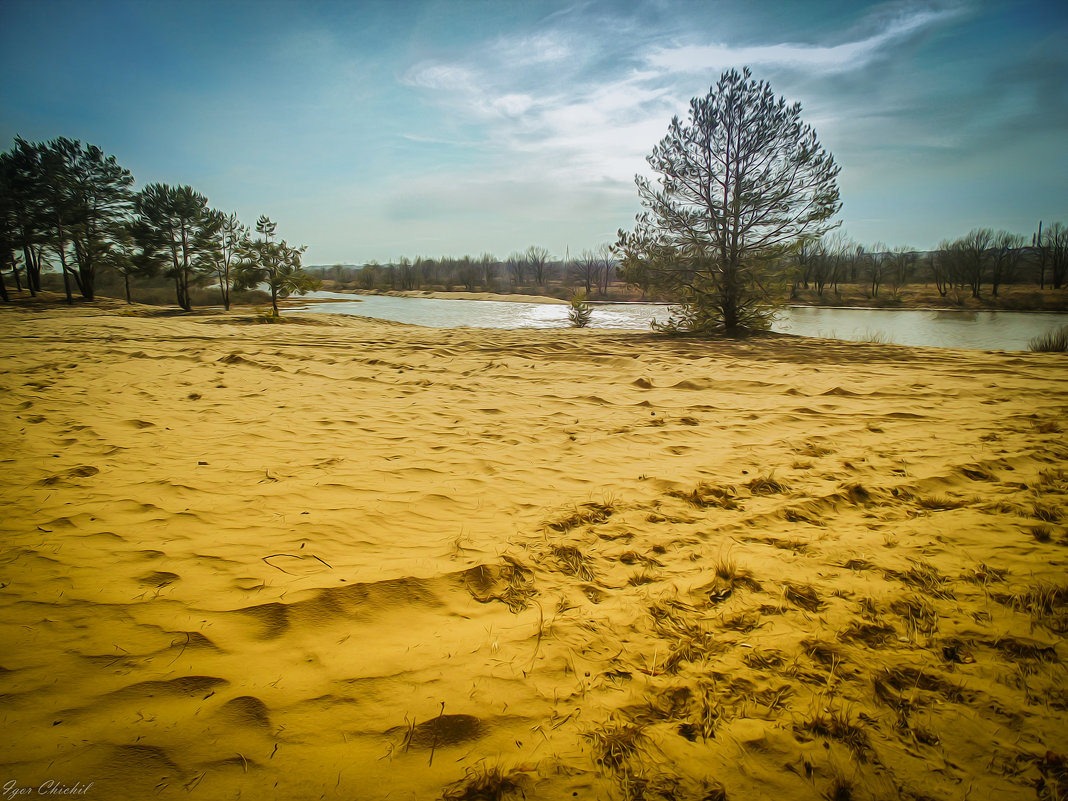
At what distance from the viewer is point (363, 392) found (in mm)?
6078

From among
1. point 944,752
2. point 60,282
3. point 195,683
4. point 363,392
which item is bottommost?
point 944,752

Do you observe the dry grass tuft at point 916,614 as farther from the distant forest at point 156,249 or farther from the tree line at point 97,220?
the tree line at point 97,220

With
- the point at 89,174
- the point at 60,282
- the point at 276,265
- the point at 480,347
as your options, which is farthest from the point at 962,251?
the point at 60,282

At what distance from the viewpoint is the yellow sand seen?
51.6 inches

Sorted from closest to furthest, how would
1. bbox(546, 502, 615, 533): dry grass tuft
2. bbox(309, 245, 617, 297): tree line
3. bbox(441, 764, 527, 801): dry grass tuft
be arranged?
1. bbox(441, 764, 527, 801): dry grass tuft
2. bbox(546, 502, 615, 533): dry grass tuft
3. bbox(309, 245, 617, 297): tree line

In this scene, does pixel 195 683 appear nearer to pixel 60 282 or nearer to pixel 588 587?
pixel 588 587

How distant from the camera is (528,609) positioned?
201 centimetres

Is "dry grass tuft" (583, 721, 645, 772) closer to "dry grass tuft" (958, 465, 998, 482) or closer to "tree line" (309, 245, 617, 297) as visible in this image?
"dry grass tuft" (958, 465, 998, 482)

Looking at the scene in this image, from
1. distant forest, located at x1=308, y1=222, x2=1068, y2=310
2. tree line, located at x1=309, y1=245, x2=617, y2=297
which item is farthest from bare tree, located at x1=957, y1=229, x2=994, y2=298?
tree line, located at x1=309, y1=245, x2=617, y2=297

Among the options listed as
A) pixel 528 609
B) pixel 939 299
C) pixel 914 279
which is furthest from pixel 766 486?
pixel 914 279

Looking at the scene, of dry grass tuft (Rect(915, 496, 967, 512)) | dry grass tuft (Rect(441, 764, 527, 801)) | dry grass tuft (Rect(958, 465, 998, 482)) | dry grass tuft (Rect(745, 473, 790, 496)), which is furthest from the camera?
dry grass tuft (Rect(958, 465, 998, 482))

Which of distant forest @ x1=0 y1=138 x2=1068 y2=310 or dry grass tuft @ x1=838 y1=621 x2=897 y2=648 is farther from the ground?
distant forest @ x1=0 y1=138 x2=1068 y2=310

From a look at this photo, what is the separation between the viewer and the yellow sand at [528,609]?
1311 mm

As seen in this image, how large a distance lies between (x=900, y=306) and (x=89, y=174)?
62751 mm
